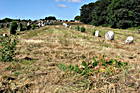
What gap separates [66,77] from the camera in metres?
8.73

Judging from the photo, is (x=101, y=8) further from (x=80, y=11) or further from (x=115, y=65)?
(x=115, y=65)

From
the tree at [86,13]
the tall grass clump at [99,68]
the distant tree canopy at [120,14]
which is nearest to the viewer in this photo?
the tall grass clump at [99,68]

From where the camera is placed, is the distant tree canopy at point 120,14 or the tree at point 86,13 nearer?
the distant tree canopy at point 120,14

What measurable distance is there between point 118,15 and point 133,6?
5.79 metres

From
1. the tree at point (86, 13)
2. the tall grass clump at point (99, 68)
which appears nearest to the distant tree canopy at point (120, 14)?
the tree at point (86, 13)

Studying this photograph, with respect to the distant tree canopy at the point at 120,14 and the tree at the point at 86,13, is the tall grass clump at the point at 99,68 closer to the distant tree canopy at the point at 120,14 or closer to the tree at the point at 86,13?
the distant tree canopy at the point at 120,14

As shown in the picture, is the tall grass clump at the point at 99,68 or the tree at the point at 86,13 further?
the tree at the point at 86,13

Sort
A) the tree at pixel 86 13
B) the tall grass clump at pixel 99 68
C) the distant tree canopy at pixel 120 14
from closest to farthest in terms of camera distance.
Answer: the tall grass clump at pixel 99 68
the distant tree canopy at pixel 120 14
the tree at pixel 86 13

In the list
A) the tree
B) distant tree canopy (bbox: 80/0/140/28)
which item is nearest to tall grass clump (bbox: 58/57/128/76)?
distant tree canopy (bbox: 80/0/140/28)

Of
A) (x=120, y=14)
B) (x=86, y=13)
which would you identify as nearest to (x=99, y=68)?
(x=120, y=14)

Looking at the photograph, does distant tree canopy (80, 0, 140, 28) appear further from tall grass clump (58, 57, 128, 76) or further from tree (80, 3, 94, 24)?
tall grass clump (58, 57, 128, 76)

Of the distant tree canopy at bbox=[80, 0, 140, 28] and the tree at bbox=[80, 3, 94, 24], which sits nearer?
the distant tree canopy at bbox=[80, 0, 140, 28]

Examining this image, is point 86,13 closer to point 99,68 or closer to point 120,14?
point 120,14

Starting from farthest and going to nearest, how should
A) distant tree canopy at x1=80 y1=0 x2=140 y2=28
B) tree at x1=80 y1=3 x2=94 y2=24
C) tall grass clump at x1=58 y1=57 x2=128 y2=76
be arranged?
tree at x1=80 y1=3 x2=94 y2=24 < distant tree canopy at x1=80 y1=0 x2=140 y2=28 < tall grass clump at x1=58 y1=57 x2=128 y2=76
